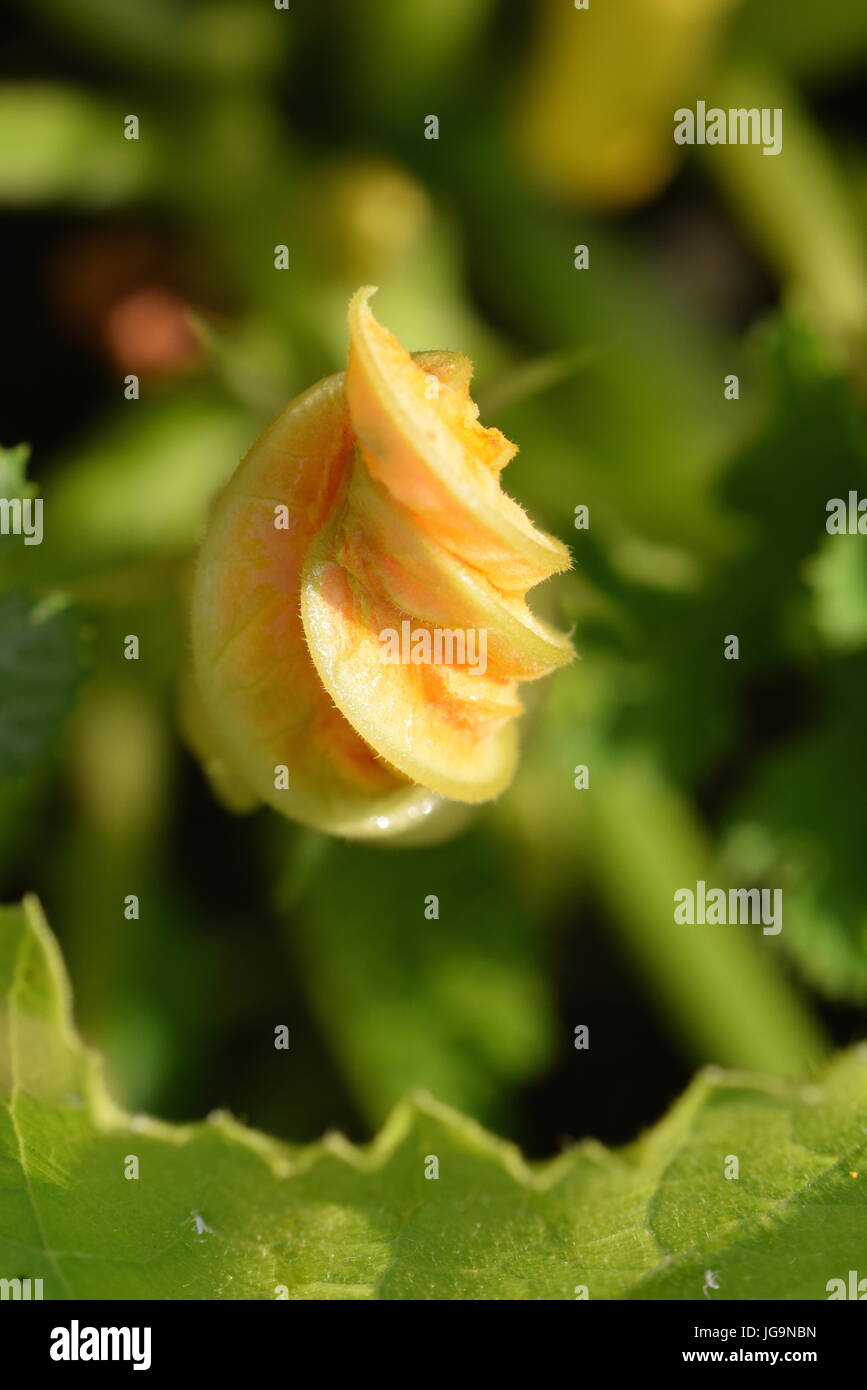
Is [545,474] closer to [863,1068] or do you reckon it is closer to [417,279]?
[417,279]

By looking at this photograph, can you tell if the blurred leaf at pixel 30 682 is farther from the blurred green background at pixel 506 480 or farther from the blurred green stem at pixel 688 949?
the blurred green stem at pixel 688 949

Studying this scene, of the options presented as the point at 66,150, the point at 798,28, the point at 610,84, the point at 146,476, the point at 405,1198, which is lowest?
the point at 405,1198

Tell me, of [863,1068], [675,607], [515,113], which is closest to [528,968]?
[675,607]

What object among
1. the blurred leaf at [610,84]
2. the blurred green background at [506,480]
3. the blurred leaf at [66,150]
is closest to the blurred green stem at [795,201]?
the blurred green background at [506,480]

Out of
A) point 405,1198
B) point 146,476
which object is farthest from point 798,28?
point 405,1198

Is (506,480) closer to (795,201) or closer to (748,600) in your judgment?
(748,600)
